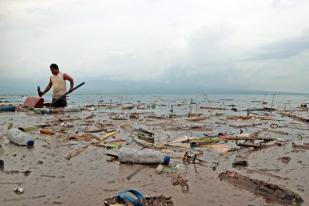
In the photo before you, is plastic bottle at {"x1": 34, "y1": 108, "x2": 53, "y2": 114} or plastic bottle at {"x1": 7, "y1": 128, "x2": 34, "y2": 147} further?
plastic bottle at {"x1": 34, "y1": 108, "x2": 53, "y2": 114}

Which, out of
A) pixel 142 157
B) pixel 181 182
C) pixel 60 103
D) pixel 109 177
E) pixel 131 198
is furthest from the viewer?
pixel 60 103

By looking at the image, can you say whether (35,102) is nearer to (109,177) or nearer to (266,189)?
(109,177)

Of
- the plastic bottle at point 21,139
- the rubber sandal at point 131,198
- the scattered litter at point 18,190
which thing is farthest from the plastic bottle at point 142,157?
the plastic bottle at point 21,139

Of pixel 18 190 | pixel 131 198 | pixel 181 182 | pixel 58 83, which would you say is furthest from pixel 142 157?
pixel 58 83

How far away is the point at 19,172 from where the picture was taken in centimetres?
745

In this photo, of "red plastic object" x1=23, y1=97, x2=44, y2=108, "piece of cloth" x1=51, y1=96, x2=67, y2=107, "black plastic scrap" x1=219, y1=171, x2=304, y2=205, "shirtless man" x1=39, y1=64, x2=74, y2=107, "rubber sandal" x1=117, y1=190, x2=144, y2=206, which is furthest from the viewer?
"red plastic object" x1=23, y1=97, x2=44, y2=108

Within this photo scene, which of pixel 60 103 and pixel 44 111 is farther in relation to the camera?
pixel 60 103

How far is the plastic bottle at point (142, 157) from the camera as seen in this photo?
8.59 m

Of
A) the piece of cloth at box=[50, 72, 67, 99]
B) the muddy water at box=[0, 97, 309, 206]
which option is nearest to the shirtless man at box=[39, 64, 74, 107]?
the piece of cloth at box=[50, 72, 67, 99]

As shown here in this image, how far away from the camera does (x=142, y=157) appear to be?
8.64 meters

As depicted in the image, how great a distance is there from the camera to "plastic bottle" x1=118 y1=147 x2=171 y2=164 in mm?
8594

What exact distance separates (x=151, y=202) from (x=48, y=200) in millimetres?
1966

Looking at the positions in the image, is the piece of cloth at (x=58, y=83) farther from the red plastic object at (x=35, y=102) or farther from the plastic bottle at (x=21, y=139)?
the plastic bottle at (x=21, y=139)

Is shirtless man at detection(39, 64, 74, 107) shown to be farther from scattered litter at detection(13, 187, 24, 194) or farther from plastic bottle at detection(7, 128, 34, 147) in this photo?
scattered litter at detection(13, 187, 24, 194)
